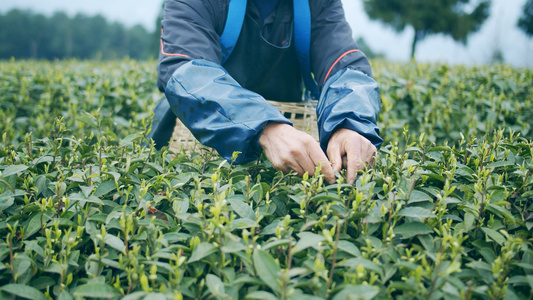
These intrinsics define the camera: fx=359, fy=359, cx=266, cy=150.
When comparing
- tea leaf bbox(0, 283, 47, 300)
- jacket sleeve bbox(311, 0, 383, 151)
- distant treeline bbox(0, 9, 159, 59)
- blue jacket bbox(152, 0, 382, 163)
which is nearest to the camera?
tea leaf bbox(0, 283, 47, 300)

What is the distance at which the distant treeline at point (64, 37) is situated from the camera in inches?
2082

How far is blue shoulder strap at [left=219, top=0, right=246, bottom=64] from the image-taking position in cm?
206

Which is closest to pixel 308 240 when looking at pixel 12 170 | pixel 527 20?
pixel 12 170

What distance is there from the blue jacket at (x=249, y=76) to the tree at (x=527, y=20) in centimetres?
3105

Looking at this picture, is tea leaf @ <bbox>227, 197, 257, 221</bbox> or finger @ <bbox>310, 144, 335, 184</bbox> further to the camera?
finger @ <bbox>310, 144, 335, 184</bbox>

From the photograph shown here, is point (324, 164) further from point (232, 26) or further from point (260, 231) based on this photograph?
point (232, 26)

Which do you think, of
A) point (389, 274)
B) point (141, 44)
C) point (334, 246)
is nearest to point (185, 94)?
point (334, 246)

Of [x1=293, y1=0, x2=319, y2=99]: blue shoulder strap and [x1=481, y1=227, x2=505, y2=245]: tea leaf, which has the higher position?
[x1=293, y1=0, x2=319, y2=99]: blue shoulder strap

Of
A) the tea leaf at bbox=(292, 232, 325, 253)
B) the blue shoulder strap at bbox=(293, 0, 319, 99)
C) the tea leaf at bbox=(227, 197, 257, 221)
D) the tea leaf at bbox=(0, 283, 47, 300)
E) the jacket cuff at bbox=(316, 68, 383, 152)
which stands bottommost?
the tea leaf at bbox=(0, 283, 47, 300)

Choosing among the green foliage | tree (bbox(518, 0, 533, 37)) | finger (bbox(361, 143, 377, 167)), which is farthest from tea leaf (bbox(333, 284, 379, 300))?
tree (bbox(518, 0, 533, 37))

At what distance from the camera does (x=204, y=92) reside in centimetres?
155

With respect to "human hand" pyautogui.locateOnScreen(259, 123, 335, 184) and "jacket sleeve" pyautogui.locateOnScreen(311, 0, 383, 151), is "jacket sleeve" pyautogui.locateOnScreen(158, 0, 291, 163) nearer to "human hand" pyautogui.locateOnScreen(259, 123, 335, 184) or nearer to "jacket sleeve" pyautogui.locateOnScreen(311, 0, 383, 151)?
"human hand" pyautogui.locateOnScreen(259, 123, 335, 184)

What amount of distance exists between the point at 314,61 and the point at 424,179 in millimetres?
1339

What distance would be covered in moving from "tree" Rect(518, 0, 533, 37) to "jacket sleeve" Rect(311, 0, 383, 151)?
102ft
